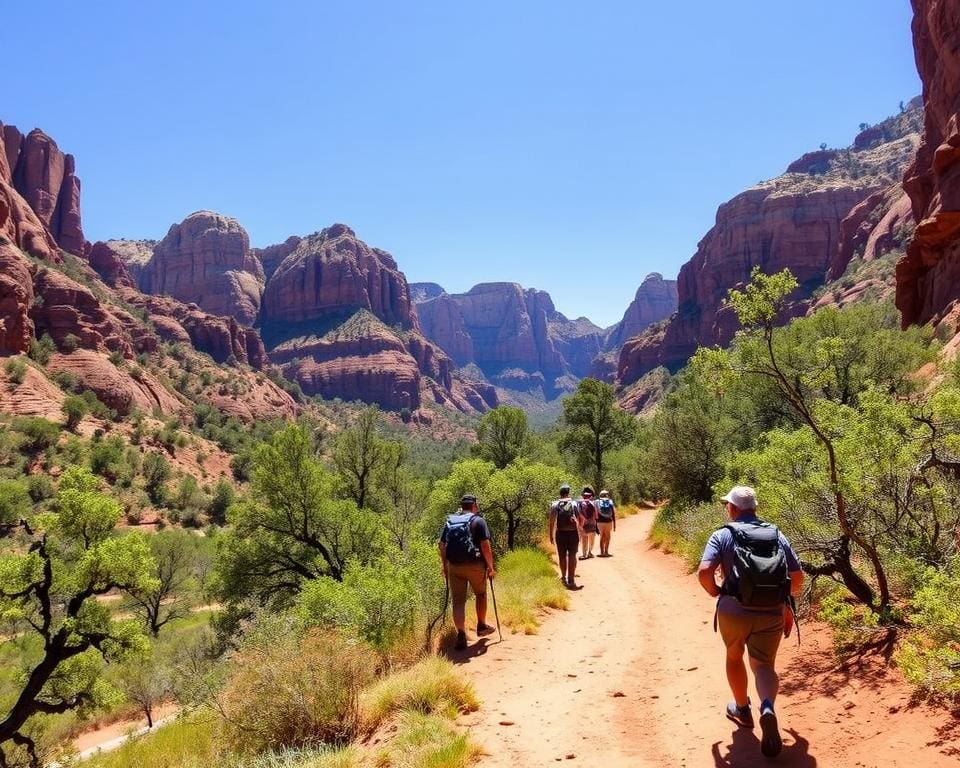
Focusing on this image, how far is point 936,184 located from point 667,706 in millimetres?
39613

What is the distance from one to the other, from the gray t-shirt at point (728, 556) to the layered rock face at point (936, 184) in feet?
99.9

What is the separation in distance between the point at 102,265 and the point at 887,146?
145m

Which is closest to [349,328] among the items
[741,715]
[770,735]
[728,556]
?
[728,556]

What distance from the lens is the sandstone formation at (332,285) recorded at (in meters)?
152

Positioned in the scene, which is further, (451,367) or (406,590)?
(451,367)

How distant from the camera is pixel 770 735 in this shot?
394 centimetres

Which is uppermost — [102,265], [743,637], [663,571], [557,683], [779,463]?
[102,265]

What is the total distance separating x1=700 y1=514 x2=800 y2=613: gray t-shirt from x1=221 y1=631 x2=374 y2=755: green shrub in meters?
3.75

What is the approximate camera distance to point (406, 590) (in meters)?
7.68

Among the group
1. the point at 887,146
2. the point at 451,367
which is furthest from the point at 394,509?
the point at 451,367

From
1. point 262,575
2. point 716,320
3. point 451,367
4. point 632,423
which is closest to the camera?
point 262,575

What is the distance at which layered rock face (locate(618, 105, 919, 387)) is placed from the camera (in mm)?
94062

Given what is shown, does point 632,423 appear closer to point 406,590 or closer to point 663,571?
point 663,571

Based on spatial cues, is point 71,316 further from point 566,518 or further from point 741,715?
point 741,715
